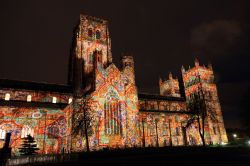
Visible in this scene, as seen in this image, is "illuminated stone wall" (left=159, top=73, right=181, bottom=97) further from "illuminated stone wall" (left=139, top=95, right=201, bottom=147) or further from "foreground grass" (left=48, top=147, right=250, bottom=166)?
"foreground grass" (left=48, top=147, right=250, bottom=166)

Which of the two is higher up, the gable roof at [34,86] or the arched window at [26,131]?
the gable roof at [34,86]

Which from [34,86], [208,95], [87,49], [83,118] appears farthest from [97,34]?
[208,95]

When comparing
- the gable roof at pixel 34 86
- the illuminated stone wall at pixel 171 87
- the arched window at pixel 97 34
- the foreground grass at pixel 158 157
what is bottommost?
the foreground grass at pixel 158 157

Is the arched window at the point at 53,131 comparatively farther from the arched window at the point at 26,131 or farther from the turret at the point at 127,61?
the turret at the point at 127,61

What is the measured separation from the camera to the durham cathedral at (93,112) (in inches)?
1666

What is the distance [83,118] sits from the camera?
135 ft

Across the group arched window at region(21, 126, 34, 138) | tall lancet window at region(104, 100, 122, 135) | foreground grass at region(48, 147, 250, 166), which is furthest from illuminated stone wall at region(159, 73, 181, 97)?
arched window at region(21, 126, 34, 138)

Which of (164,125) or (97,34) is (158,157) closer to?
(164,125)

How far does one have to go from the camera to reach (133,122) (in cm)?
4906

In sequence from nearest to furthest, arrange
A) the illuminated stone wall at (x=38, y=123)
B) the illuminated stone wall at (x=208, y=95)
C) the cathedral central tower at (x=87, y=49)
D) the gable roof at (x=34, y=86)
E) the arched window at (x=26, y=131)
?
the illuminated stone wall at (x=38, y=123)
the arched window at (x=26, y=131)
the gable roof at (x=34, y=86)
the cathedral central tower at (x=87, y=49)
the illuminated stone wall at (x=208, y=95)

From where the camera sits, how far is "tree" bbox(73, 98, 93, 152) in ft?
135

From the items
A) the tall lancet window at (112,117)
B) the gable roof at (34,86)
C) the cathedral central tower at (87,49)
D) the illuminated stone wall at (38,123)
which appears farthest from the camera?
the cathedral central tower at (87,49)

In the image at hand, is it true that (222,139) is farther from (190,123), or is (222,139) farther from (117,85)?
(117,85)

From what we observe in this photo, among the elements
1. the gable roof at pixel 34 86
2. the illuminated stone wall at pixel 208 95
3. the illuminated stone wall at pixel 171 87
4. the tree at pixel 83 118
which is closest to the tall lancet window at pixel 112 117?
the tree at pixel 83 118
